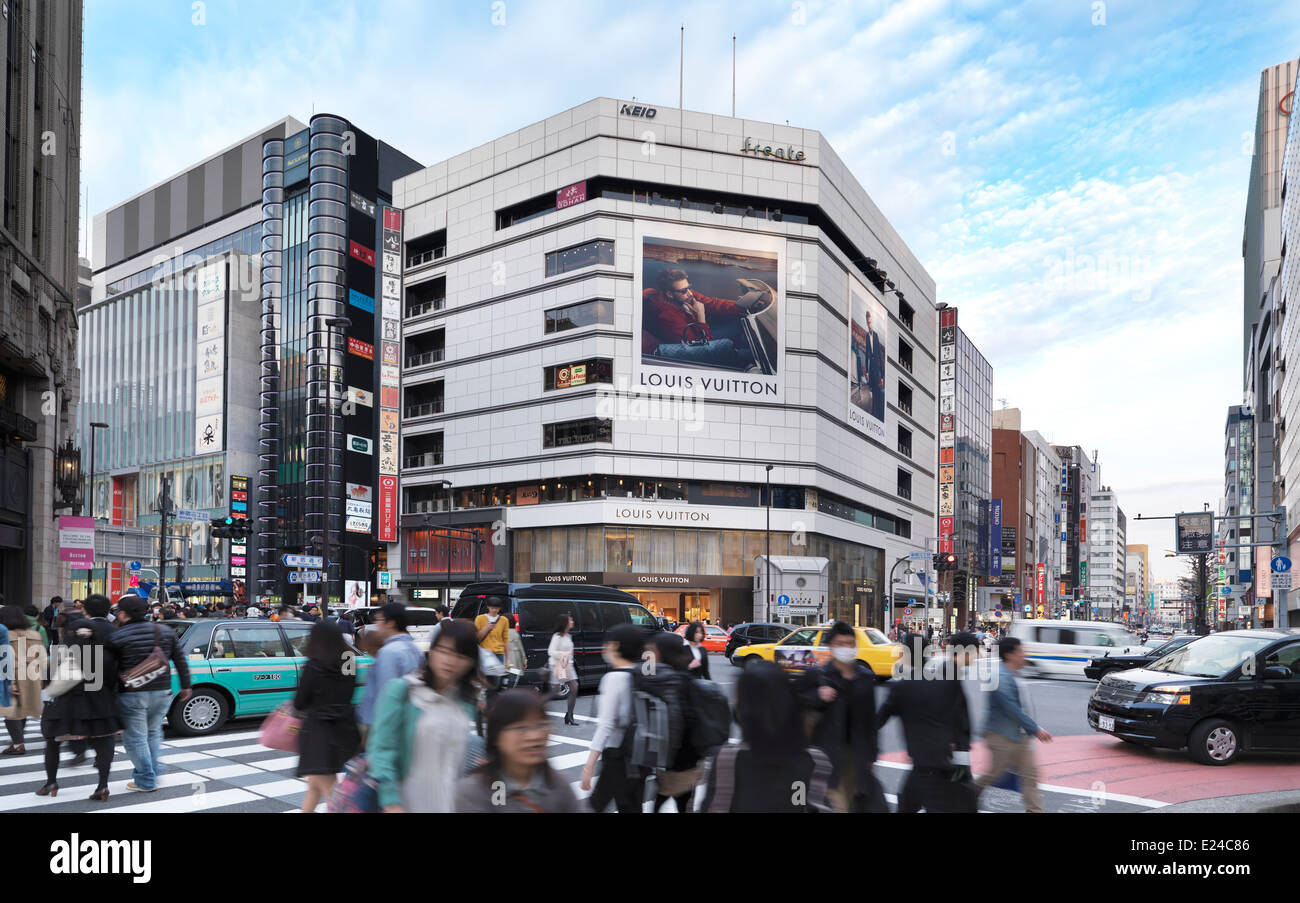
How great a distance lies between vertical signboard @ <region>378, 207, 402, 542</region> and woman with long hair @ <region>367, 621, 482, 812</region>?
54.0m

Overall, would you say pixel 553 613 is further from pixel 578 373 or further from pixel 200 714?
pixel 578 373

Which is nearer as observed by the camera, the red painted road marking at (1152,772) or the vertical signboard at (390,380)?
the red painted road marking at (1152,772)

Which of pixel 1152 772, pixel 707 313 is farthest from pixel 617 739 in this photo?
pixel 707 313

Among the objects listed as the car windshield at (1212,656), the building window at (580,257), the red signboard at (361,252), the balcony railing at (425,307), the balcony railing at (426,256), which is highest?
the red signboard at (361,252)

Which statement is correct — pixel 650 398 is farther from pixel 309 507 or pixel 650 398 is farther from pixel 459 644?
pixel 459 644

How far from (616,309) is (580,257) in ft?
14.1

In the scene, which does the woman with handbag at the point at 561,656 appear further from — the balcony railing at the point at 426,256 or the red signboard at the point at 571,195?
the balcony railing at the point at 426,256

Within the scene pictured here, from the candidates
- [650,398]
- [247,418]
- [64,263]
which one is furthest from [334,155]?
[64,263]

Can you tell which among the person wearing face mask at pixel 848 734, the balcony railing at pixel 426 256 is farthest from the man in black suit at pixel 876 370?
the person wearing face mask at pixel 848 734

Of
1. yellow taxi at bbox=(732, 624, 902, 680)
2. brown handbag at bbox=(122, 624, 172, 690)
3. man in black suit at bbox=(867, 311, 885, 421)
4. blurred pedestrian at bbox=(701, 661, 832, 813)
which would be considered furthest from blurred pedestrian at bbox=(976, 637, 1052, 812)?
man in black suit at bbox=(867, 311, 885, 421)

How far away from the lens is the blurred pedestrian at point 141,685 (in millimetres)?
8531

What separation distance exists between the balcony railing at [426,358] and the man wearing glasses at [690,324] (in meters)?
16.1

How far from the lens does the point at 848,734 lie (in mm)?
Result: 6094

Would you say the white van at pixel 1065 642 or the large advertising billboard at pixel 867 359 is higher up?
the large advertising billboard at pixel 867 359
